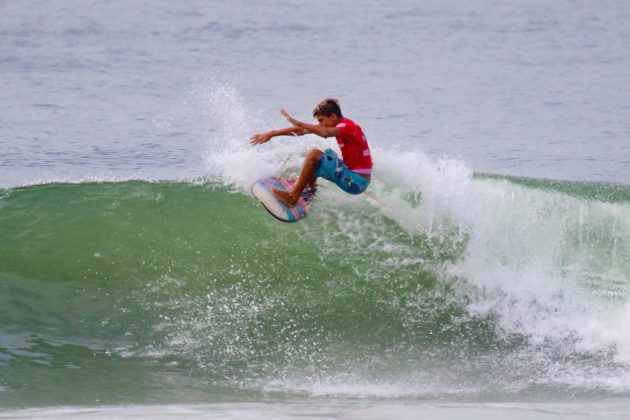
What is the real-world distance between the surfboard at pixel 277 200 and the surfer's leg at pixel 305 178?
0.21ft

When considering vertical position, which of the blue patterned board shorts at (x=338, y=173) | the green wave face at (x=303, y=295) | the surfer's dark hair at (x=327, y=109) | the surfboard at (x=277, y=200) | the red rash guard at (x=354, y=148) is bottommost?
the green wave face at (x=303, y=295)

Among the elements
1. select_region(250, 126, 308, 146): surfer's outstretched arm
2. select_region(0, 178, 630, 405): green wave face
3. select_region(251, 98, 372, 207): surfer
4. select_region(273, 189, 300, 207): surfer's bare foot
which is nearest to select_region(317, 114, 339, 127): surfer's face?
select_region(251, 98, 372, 207): surfer

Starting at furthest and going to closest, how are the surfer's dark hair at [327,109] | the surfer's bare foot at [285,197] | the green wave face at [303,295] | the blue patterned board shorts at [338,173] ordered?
the surfer's bare foot at [285,197] → the blue patterned board shorts at [338,173] → the surfer's dark hair at [327,109] → the green wave face at [303,295]

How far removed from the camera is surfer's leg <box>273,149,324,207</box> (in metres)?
7.90

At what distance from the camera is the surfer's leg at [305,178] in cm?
790

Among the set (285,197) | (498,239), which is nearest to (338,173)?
(285,197)

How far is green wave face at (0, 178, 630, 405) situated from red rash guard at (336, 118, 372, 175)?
1237 mm

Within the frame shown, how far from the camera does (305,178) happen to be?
802 centimetres

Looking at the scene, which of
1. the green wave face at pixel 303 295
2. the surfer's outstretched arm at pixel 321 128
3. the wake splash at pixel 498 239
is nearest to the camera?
the green wave face at pixel 303 295

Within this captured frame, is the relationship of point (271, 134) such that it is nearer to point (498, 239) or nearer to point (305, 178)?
point (305, 178)

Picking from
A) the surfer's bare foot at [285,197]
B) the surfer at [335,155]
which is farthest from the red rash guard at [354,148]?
the surfer's bare foot at [285,197]

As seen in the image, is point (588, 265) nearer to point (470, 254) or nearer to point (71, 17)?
point (470, 254)

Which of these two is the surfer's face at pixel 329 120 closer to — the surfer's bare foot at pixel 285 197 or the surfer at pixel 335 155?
the surfer at pixel 335 155

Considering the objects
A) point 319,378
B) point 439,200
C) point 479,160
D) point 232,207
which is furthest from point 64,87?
point 319,378
